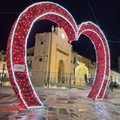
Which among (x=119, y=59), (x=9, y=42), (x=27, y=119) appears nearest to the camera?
(x=27, y=119)

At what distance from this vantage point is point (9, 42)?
15.8ft

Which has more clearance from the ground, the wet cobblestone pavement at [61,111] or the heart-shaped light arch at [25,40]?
the heart-shaped light arch at [25,40]

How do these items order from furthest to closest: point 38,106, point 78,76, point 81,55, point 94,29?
point 81,55
point 78,76
point 94,29
point 38,106

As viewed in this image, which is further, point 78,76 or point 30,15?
point 78,76

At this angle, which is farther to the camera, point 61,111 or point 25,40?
point 25,40

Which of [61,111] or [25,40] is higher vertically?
[25,40]

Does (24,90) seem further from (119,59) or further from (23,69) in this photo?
(119,59)

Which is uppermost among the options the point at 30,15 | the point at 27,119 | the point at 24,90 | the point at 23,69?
the point at 30,15

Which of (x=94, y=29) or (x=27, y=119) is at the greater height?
(x=94, y=29)

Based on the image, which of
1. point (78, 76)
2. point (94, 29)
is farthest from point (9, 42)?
point (78, 76)

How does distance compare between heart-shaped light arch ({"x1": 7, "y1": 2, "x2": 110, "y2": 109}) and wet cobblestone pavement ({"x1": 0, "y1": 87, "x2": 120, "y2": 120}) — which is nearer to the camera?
wet cobblestone pavement ({"x1": 0, "y1": 87, "x2": 120, "y2": 120})

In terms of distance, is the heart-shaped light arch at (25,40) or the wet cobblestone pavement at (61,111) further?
the heart-shaped light arch at (25,40)

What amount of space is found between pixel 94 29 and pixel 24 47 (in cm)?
371

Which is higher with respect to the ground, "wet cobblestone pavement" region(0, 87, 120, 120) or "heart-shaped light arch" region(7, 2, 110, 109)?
"heart-shaped light arch" region(7, 2, 110, 109)
